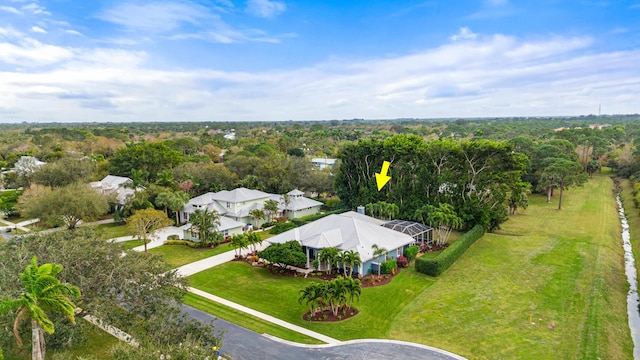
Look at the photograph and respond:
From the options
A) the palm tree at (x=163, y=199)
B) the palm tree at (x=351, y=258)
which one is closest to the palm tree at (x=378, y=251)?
the palm tree at (x=351, y=258)

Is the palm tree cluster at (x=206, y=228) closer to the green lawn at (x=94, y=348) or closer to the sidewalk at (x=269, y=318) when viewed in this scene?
the sidewalk at (x=269, y=318)

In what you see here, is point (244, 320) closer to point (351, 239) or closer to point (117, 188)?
point (351, 239)

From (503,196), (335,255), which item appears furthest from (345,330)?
(503,196)

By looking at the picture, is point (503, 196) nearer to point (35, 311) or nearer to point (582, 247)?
point (582, 247)

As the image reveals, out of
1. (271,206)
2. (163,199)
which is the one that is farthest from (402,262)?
(163,199)

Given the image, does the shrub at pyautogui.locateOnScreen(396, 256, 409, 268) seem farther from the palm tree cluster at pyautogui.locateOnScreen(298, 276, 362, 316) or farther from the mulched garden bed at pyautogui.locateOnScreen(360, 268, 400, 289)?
the palm tree cluster at pyautogui.locateOnScreen(298, 276, 362, 316)

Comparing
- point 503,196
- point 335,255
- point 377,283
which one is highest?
point 503,196

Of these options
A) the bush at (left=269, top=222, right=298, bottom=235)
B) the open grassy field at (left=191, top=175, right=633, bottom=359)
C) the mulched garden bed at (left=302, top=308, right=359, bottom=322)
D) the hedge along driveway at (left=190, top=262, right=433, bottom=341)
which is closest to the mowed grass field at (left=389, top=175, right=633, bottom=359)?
the open grassy field at (left=191, top=175, right=633, bottom=359)
